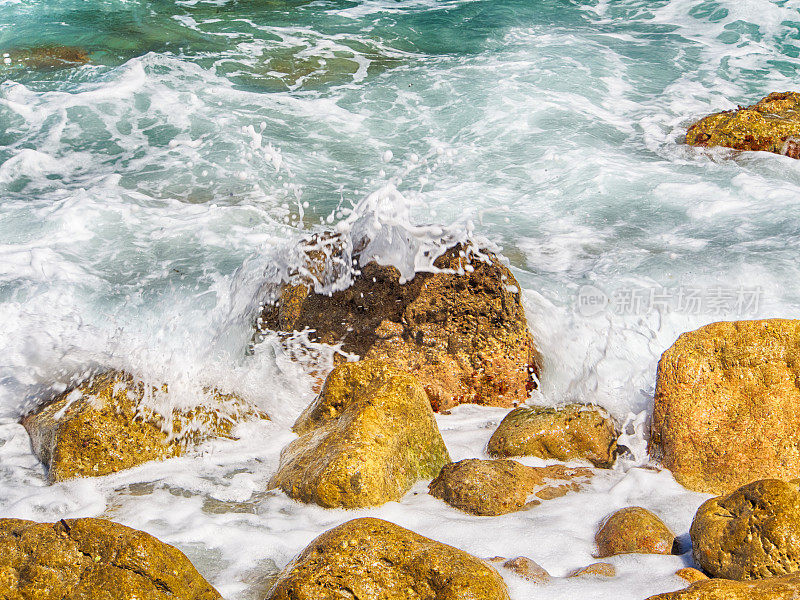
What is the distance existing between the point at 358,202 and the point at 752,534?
4.81 m

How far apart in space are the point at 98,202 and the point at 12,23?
782 cm

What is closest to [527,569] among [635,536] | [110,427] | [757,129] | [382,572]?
[635,536]

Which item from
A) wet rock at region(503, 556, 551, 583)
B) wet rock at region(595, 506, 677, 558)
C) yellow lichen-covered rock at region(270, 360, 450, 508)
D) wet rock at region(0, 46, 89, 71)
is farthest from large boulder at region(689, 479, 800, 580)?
wet rock at region(0, 46, 89, 71)

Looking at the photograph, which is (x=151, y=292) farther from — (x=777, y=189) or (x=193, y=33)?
(x=193, y=33)

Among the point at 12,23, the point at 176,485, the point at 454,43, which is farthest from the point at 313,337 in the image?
the point at 12,23

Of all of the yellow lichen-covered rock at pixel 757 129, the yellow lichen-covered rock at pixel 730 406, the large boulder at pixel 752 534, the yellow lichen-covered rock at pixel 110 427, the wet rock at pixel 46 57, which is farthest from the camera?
the wet rock at pixel 46 57

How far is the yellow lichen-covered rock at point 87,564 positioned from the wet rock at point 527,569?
1.14 metres

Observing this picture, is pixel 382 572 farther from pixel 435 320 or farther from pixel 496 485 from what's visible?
pixel 435 320

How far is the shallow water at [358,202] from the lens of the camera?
11.2 ft

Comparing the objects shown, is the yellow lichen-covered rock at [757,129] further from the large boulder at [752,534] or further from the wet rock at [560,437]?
the large boulder at [752,534]

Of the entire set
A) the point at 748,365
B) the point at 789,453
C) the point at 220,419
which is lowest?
the point at 220,419

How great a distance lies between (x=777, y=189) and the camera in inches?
272

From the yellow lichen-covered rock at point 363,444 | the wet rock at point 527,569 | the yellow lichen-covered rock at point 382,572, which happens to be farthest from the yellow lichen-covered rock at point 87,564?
the wet rock at point 527,569

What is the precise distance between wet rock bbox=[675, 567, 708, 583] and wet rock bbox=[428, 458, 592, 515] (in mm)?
778
